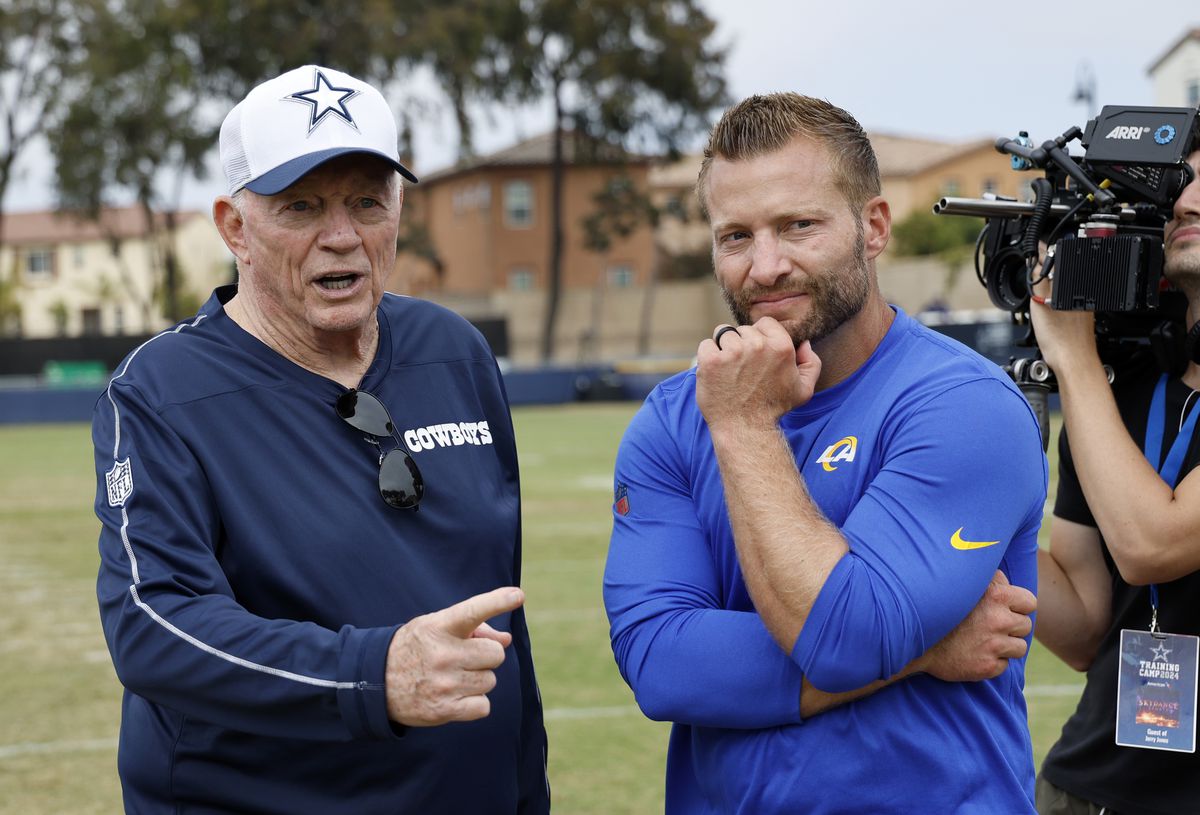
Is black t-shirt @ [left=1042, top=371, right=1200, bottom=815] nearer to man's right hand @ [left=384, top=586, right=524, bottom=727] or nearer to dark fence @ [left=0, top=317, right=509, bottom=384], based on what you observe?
man's right hand @ [left=384, top=586, right=524, bottom=727]

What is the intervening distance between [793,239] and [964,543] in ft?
2.13

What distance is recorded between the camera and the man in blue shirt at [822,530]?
2.39 meters

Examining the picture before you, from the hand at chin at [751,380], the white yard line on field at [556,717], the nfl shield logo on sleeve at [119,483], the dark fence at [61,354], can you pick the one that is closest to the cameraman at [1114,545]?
the hand at chin at [751,380]

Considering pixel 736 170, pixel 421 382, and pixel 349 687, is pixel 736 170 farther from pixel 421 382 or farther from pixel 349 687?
pixel 349 687

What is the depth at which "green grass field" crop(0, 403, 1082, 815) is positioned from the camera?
234 inches

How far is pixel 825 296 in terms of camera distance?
8.64 ft

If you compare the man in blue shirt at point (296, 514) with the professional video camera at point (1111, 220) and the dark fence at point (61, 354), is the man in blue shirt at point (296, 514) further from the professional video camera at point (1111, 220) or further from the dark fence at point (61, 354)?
the dark fence at point (61, 354)

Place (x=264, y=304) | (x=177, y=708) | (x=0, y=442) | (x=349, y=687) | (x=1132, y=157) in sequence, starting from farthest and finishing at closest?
(x=0, y=442) → (x=1132, y=157) → (x=264, y=304) → (x=177, y=708) → (x=349, y=687)

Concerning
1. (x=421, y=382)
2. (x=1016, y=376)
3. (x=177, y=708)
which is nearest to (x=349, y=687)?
(x=177, y=708)

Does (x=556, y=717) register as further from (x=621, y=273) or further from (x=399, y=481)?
(x=621, y=273)

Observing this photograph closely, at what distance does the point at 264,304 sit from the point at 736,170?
1.02 metres

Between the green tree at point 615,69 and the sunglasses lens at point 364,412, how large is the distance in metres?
45.7

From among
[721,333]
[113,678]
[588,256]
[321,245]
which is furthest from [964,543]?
[588,256]

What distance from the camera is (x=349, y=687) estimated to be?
89.4 inches
